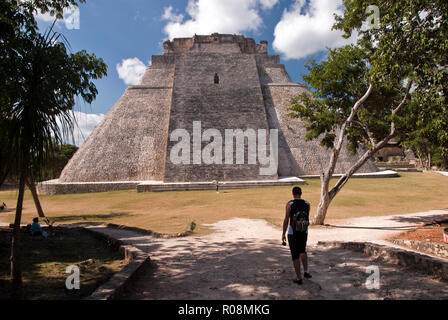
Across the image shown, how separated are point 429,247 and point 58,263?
6.24 meters

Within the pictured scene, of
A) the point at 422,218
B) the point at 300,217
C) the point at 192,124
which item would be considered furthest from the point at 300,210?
the point at 192,124

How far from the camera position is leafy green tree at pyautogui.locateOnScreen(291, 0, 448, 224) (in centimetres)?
496

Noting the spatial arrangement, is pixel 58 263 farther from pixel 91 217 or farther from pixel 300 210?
pixel 91 217

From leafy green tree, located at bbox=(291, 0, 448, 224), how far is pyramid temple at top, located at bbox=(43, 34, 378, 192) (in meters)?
8.82

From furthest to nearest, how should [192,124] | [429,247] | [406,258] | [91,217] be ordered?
[192,124]
[91,217]
[429,247]
[406,258]

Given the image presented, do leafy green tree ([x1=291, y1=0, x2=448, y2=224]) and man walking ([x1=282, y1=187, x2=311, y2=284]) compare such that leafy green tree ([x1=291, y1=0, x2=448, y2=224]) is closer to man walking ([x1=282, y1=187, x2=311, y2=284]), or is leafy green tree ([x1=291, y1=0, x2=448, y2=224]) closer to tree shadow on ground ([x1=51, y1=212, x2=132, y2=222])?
man walking ([x1=282, y1=187, x2=311, y2=284])

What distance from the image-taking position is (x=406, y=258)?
13.0 feet

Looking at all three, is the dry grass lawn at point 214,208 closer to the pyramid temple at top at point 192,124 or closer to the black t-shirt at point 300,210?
the black t-shirt at point 300,210

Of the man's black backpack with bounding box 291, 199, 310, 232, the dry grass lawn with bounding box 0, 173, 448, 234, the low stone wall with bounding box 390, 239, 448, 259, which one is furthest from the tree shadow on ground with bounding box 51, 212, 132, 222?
the low stone wall with bounding box 390, 239, 448, 259

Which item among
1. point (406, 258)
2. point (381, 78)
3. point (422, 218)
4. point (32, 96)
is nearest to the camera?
point (32, 96)

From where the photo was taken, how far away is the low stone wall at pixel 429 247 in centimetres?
458

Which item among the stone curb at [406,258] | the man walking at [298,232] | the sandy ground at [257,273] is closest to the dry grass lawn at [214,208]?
the sandy ground at [257,273]

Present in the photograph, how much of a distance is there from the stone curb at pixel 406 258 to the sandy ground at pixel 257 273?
4.5 inches
